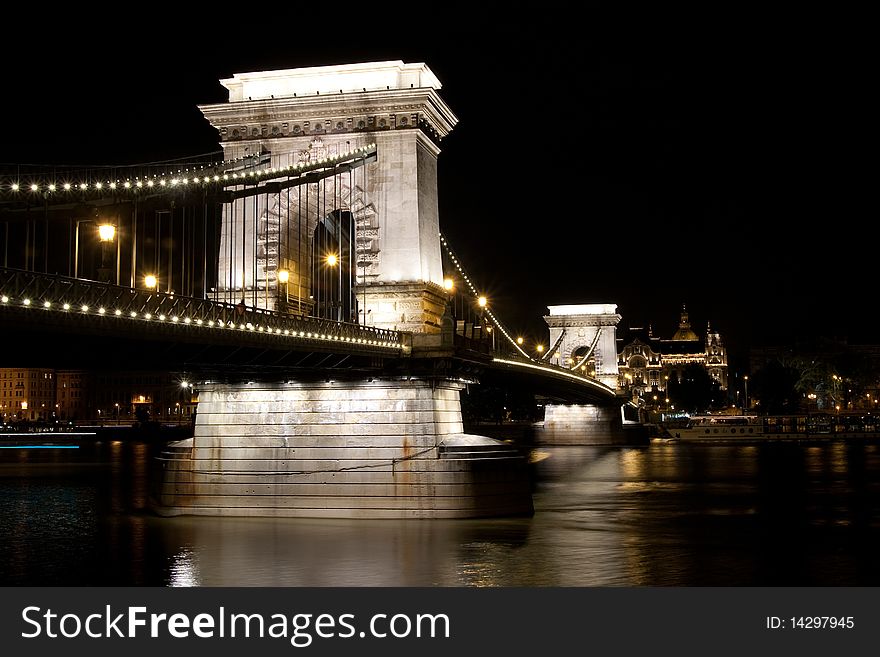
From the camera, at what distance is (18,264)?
47125 mm

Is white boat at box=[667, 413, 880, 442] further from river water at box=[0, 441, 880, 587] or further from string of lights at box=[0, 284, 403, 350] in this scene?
string of lights at box=[0, 284, 403, 350]

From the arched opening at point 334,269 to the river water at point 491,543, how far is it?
379 inches

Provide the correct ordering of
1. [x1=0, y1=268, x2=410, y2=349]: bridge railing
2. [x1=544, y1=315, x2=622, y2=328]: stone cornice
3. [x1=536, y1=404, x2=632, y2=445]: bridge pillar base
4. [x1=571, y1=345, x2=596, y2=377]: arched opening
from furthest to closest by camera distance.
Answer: [x1=544, y1=315, x2=622, y2=328]: stone cornice < [x1=571, y1=345, x2=596, y2=377]: arched opening < [x1=536, y1=404, x2=632, y2=445]: bridge pillar base < [x1=0, y1=268, x2=410, y2=349]: bridge railing

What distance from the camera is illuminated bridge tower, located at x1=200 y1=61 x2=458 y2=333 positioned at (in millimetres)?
40188

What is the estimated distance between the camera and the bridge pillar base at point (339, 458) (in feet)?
112

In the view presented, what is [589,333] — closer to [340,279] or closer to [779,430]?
[779,430]

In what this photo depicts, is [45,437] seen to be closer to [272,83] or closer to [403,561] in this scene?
[272,83]

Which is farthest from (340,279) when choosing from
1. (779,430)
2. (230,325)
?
(779,430)

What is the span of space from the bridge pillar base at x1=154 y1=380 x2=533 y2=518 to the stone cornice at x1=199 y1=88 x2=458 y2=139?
10.5 m

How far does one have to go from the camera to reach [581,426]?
10144cm

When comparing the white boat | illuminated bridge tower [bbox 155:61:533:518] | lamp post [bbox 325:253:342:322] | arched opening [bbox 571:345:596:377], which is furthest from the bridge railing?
the white boat

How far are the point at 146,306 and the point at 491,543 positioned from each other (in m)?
11.6
